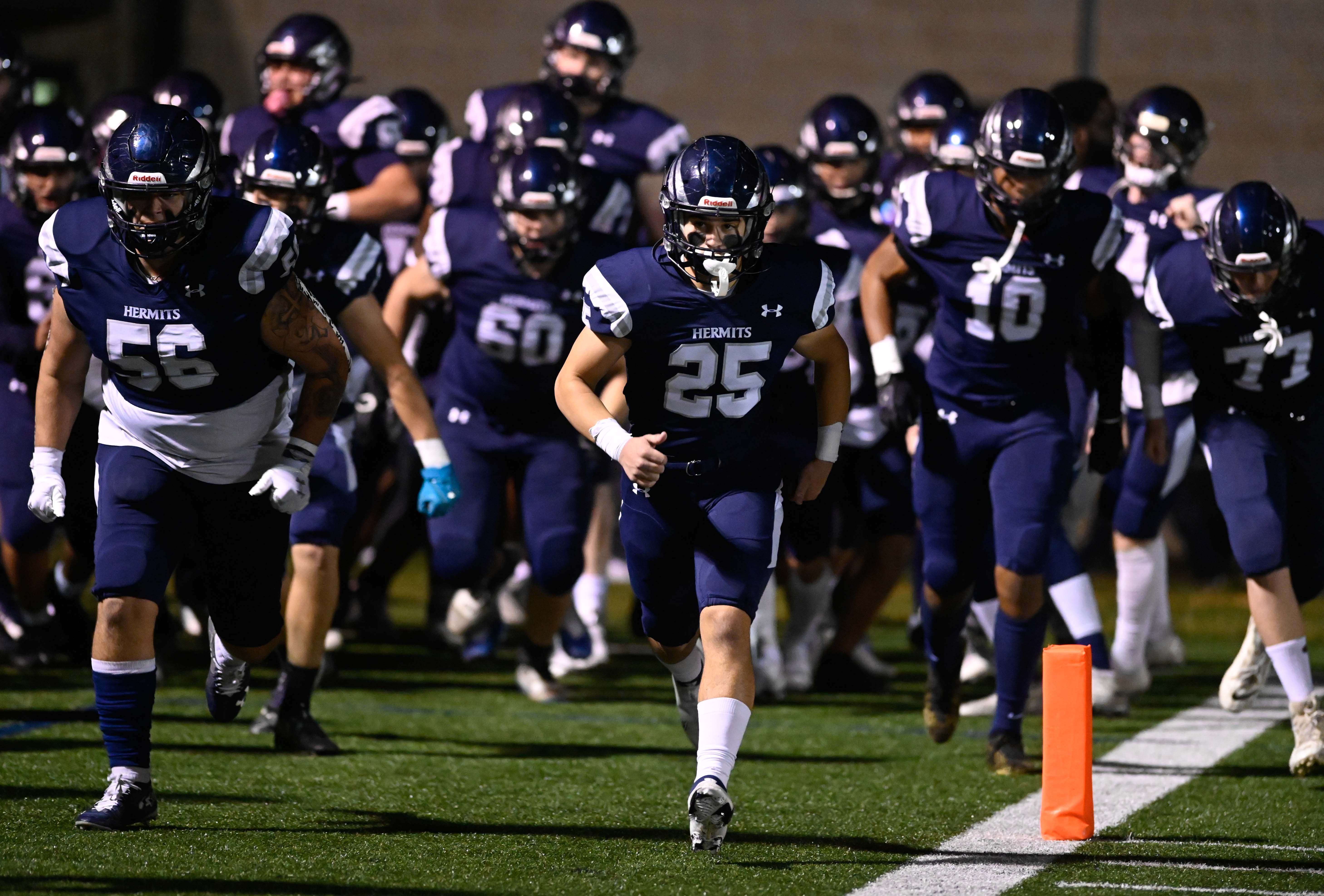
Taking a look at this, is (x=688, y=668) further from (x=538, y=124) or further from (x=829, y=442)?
(x=538, y=124)

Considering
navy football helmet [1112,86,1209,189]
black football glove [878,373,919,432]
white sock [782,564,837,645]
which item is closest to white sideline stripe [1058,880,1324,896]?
black football glove [878,373,919,432]

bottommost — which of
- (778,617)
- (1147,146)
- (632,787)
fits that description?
(778,617)

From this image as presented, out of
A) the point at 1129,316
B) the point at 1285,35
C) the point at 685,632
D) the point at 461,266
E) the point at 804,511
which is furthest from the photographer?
the point at 1285,35

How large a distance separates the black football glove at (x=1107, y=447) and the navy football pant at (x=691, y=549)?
1239mm

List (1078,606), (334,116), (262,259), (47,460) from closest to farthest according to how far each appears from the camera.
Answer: (262,259), (47,460), (1078,606), (334,116)

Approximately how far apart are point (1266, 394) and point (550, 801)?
2181 millimetres

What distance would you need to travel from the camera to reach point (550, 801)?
4.46m

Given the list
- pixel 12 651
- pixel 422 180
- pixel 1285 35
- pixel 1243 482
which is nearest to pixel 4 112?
pixel 422 180

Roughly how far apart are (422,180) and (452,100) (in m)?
6.29

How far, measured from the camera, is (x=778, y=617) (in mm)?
8930

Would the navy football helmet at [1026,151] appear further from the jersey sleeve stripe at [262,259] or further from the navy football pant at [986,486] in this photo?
the jersey sleeve stripe at [262,259]

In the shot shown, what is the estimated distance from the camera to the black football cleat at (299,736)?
4.96 m

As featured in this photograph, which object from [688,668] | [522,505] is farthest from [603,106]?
[688,668]

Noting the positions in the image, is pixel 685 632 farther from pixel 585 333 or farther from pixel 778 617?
pixel 778 617
